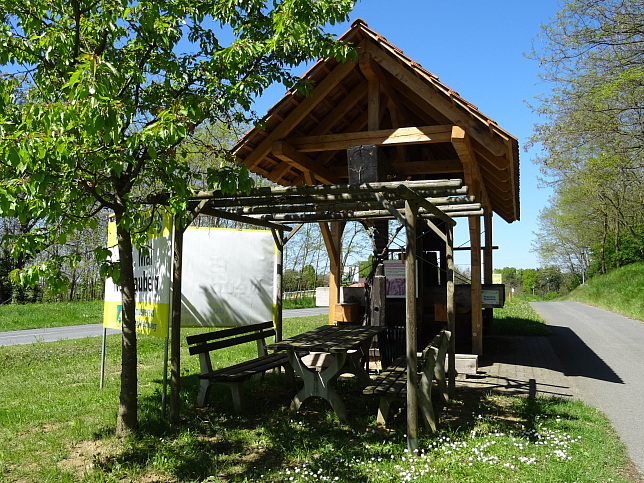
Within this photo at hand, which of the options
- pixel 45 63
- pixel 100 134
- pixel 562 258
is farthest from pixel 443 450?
pixel 562 258

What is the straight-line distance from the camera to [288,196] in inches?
223

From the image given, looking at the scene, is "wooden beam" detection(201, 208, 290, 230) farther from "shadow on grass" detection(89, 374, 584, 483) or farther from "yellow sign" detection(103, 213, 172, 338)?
"shadow on grass" detection(89, 374, 584, 483)

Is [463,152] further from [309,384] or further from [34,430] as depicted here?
[34,430]

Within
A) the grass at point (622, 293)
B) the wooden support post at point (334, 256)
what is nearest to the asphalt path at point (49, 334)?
the wooden support post at point (334, 256)

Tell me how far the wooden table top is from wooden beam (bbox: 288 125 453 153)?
9.30 ft

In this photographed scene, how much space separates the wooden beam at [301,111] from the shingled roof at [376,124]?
0.02 m

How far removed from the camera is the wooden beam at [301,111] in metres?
8.20

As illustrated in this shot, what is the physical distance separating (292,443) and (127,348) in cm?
183

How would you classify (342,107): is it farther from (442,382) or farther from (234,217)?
(442,382)

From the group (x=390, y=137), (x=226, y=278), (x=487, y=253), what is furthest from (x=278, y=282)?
(x=487, y=253)

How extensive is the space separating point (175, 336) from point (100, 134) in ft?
8.08

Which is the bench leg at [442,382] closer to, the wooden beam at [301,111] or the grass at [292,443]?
the grass at [292,443]

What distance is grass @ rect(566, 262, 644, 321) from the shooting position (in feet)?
66.3

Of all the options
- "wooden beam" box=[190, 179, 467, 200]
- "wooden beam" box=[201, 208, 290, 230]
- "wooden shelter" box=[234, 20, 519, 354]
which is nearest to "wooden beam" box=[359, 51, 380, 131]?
"wooden shelter" box=[234, 20, 519, 354]
